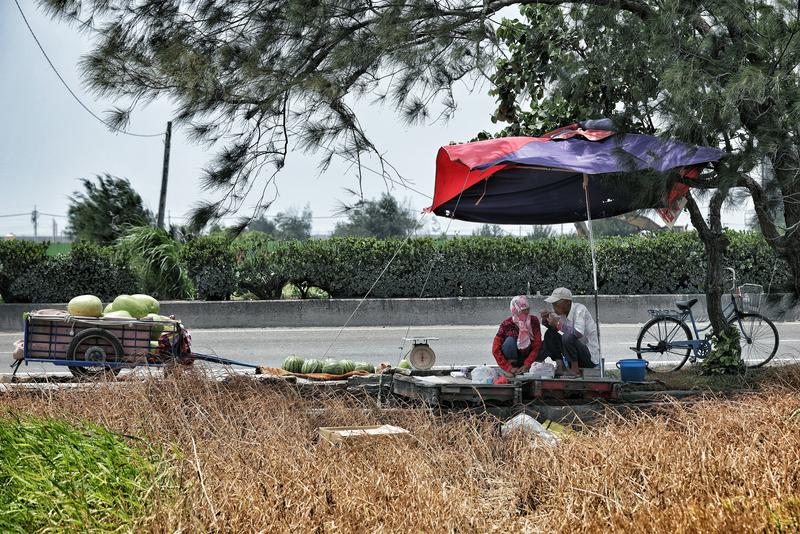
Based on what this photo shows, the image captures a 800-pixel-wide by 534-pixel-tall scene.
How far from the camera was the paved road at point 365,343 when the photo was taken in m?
12.8

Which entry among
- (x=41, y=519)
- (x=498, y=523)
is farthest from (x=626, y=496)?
(x=41, y=519)

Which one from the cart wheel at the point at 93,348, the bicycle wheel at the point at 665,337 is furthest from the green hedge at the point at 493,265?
the cart wheel at the point at 93,348

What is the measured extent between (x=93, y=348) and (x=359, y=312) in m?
8.57

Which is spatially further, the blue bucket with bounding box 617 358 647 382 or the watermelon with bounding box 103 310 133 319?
the blue bucket with bounding box 617 358 647 382

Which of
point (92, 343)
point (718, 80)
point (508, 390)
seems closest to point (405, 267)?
point (92, 343)

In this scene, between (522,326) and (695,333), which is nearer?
(522,326)

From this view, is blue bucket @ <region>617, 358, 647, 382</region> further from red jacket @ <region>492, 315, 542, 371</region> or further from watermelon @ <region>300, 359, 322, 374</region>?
watermelon @ <region>300, 359, 322, 374</region>

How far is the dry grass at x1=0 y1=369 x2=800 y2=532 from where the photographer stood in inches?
149

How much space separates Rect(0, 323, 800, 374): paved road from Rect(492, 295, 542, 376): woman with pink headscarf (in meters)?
3.29

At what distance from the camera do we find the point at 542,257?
1830 centimetres

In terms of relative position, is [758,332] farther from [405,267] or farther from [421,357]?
[405,267]

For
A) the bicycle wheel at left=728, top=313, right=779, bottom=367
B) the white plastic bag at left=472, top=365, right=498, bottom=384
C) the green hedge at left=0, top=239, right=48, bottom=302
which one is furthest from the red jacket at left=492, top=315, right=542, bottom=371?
the green hedge at left=0, top=239, right=48, bottom=302

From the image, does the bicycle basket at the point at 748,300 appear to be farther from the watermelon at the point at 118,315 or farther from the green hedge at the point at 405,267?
the watermelon at the point at 118,315

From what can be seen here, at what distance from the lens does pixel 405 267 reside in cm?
1788
